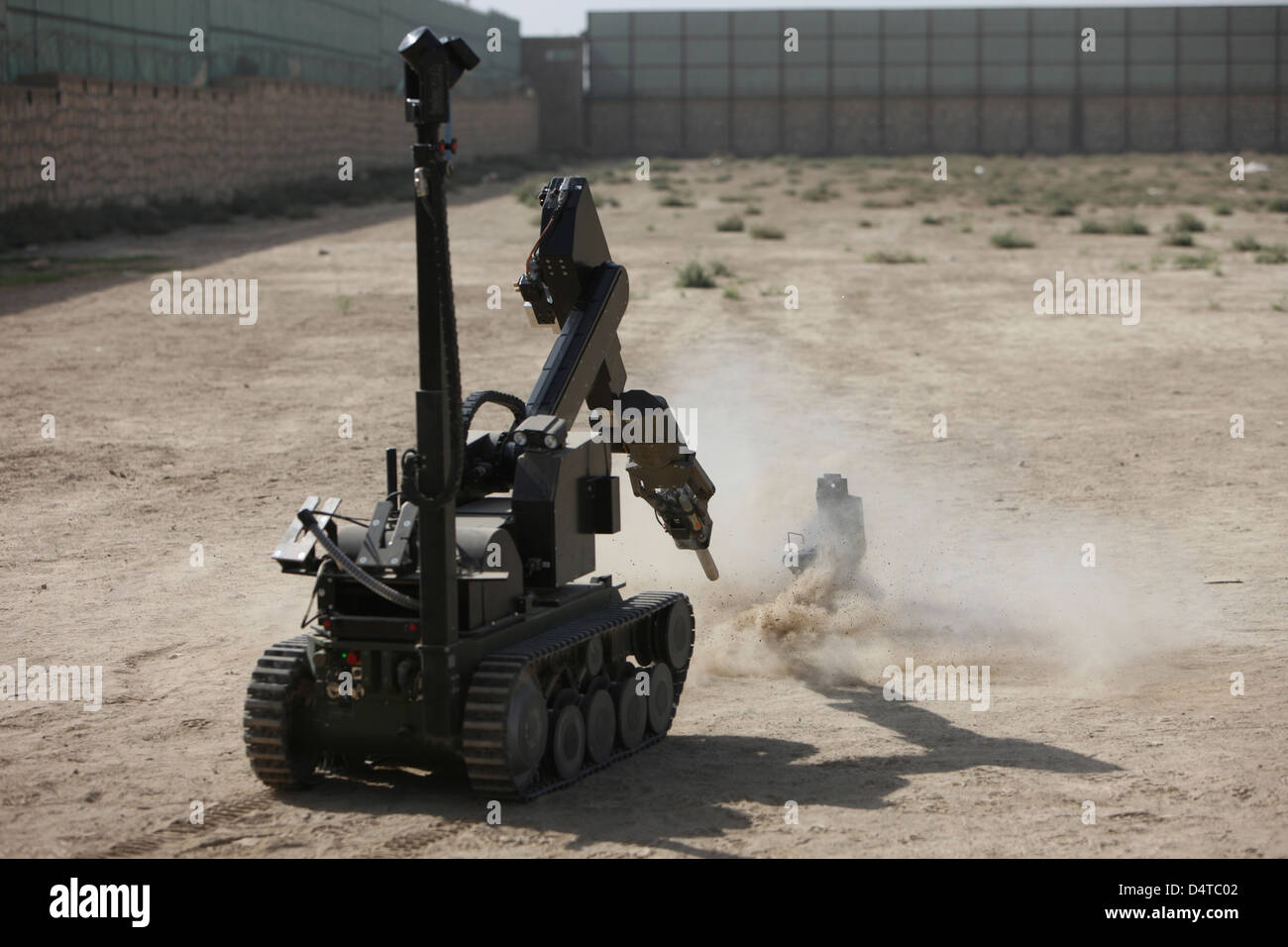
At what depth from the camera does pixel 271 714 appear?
7.84m

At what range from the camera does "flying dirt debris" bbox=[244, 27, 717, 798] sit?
284 inches

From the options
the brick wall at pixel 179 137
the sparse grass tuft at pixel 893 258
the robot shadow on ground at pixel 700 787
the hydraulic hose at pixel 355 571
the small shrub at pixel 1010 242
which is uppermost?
the brick wall at pixel 179 137

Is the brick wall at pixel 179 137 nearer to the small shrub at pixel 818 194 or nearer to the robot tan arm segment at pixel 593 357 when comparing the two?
the small shrub at pixel 818 194

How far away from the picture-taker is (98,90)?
3834cm

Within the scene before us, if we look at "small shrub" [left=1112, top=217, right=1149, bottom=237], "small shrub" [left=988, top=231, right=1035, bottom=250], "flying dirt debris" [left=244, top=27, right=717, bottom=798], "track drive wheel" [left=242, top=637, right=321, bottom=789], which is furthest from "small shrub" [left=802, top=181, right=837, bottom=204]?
"track drive wheel" [left=242, top=637, right=321, bottom=789]

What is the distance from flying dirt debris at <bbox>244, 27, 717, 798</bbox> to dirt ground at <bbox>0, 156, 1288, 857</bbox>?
0.34m

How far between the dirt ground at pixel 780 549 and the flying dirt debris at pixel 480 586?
337mm

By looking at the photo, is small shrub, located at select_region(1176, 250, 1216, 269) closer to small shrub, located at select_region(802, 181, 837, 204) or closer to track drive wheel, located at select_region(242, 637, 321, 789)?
small shrub, located at select_region(802, 181, 837, 204)

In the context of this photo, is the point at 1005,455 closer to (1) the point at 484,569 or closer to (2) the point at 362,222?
(1) the point at 484,569

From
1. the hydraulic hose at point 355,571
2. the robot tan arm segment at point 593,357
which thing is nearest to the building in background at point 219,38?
the robot tan arm segment at point 593,357

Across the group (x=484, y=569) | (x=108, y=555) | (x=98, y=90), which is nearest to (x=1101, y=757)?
(x=484, y=569)

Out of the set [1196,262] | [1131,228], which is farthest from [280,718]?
[1131,228]

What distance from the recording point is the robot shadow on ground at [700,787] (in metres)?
7.52

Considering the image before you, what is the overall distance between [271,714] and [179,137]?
39.3m
